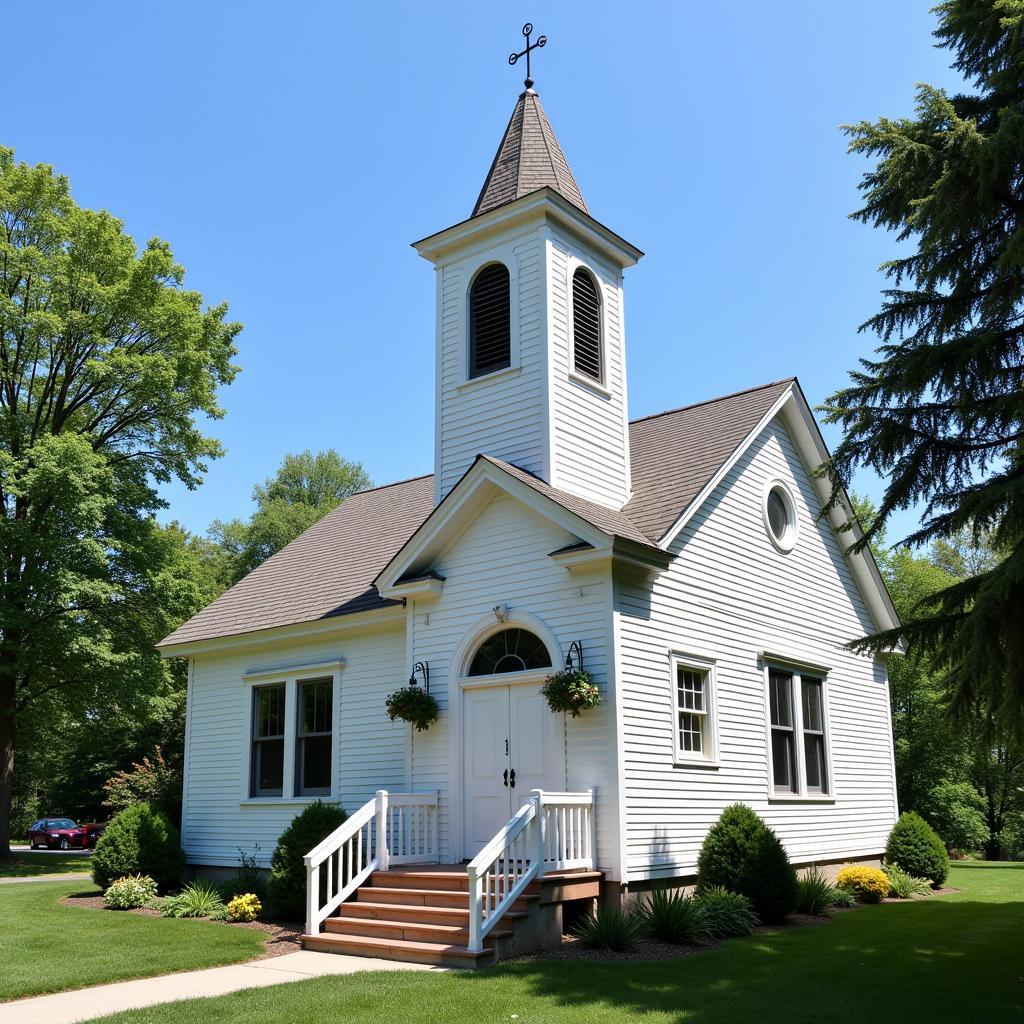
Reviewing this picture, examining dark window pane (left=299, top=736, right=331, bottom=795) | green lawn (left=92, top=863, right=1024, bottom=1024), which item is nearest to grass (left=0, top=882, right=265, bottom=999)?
green lawn (left=92, top=863, right=1024, bottom=1024)

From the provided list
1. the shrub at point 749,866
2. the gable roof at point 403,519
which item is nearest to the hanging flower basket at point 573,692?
the gable roof at point 403,519

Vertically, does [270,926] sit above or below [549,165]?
below

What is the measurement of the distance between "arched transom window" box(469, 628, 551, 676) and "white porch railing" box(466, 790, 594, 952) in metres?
1.85

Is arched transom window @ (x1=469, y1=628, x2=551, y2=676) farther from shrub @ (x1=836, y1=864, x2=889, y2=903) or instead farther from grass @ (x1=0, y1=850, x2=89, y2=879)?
grass @ (x1=0, y1=850, x2=89, y2=879)

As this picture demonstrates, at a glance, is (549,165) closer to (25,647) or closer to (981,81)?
(981,81)

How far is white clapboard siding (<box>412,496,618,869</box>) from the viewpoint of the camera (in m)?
12.0

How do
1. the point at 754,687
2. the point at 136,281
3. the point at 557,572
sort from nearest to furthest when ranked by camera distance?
the point at 557,572 < the point at 754,687 < the point at 136,281

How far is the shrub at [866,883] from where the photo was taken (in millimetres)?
15602

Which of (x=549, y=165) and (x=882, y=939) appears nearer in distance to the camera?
(x=882, y=939)

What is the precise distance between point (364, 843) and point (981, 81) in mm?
11426

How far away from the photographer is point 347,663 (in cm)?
1585

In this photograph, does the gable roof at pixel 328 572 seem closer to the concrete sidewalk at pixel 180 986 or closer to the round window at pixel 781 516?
the concrete sidewalk at pixel 180 986

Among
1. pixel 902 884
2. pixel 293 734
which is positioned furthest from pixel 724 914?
pixel 293 734

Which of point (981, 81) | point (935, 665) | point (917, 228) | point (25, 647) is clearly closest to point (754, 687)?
point (935, 665)
